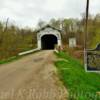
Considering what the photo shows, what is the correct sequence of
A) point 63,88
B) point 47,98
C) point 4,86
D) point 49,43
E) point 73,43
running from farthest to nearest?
point 49,43 < point 73,43 < point 4,86 < point 63,88 < point 47,98

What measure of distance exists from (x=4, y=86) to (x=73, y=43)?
1031 inches

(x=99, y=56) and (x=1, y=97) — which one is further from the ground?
(x=99, y=56)

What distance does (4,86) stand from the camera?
8688 millimetres

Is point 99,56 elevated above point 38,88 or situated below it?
above

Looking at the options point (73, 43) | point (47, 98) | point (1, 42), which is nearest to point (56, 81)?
point (47, 98)

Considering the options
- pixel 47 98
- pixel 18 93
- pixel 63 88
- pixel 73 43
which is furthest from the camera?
pixel 73 43

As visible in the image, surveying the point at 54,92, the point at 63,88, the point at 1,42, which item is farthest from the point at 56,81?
the point at 1,42

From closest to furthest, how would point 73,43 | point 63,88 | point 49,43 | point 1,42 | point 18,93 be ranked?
point 18,93 < point 63,88 < point 1,42 < point 73,43 < point 49,43

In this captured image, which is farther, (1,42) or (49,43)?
(49,43)

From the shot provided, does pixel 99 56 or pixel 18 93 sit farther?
pixel 99 56

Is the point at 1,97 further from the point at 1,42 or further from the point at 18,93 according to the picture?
the point at 1,42

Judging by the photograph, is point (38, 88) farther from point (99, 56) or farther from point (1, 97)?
point (99, 56)

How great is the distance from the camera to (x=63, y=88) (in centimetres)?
815

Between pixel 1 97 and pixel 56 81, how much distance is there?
2.90 meters
